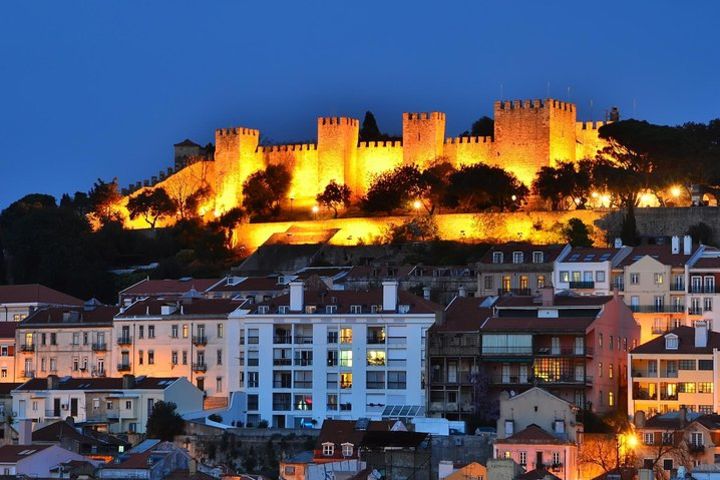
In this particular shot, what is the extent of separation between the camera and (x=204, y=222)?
9300 cm

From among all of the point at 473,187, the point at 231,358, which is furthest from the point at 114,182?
the point at 231,358

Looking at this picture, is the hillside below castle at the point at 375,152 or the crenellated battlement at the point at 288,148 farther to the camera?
the crenellated battlement at the point at 288,148

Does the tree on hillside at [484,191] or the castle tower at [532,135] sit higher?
the castle tower at [532,135]

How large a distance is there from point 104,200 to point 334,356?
35.4 metres

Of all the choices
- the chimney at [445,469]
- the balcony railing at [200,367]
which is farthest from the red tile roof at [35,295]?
the chimney at [445,469]

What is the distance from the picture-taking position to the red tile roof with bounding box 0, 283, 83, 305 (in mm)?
76562

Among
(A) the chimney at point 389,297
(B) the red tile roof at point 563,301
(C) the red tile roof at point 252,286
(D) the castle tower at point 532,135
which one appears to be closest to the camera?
(B) the red tile roof at point 563,301

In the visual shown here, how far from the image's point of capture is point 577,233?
78062mm

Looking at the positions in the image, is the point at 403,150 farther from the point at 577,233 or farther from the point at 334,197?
the point at 577,233

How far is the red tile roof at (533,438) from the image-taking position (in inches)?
2090

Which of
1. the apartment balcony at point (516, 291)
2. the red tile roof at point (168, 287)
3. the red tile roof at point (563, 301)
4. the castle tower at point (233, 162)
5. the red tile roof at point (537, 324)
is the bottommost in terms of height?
the red tile roof at point (537, 324)

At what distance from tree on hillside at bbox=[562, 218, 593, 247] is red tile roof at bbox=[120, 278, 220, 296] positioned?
1268cm

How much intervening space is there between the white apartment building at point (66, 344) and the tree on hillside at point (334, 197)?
21486 millimetres

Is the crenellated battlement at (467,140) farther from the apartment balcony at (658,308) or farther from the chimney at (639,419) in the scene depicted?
the chimney at (639,419)
